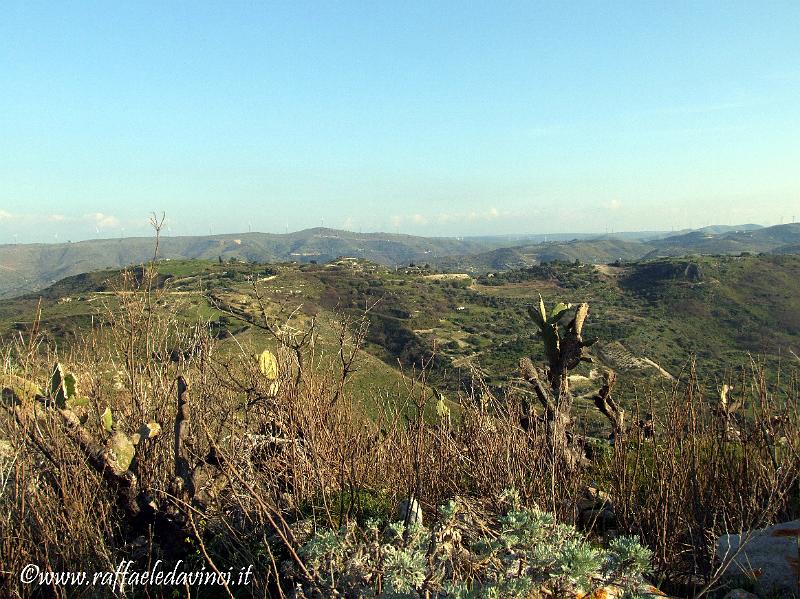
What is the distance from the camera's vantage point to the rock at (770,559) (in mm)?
3170

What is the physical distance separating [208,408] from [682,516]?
165 inches

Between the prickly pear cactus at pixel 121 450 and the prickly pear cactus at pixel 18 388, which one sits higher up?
the prickly pear cactus at pixel 18 388

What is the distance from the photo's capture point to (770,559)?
11.0ft

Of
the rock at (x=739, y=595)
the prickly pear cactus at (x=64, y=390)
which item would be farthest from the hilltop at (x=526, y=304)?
the rock at (x=739, y=595)

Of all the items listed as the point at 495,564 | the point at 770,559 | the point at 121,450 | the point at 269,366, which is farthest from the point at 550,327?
the point at 121,450

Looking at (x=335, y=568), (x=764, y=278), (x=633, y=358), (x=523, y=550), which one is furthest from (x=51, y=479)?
(x=764, y=278)

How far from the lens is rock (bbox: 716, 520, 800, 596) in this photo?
3.17m

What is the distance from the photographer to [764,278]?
272 feet

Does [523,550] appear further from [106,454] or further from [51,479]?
[51,479]

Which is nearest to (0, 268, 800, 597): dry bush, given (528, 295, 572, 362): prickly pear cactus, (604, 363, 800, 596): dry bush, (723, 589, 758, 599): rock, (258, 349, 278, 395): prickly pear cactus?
(604, 363, 800, 596): dry bush

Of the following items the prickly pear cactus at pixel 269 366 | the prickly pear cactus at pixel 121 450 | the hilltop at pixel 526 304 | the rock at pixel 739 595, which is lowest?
the hilltop at pixel 526 304

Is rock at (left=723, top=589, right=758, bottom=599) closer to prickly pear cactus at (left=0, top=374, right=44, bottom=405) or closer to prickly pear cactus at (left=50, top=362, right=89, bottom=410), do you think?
prickly pear cactus at (left=50, top=362, right=89, bottom=410)

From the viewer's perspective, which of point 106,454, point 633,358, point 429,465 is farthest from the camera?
point 633,358

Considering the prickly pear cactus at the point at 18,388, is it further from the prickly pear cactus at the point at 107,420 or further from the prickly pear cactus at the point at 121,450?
the prickly pear cactus at the point at 121,450
